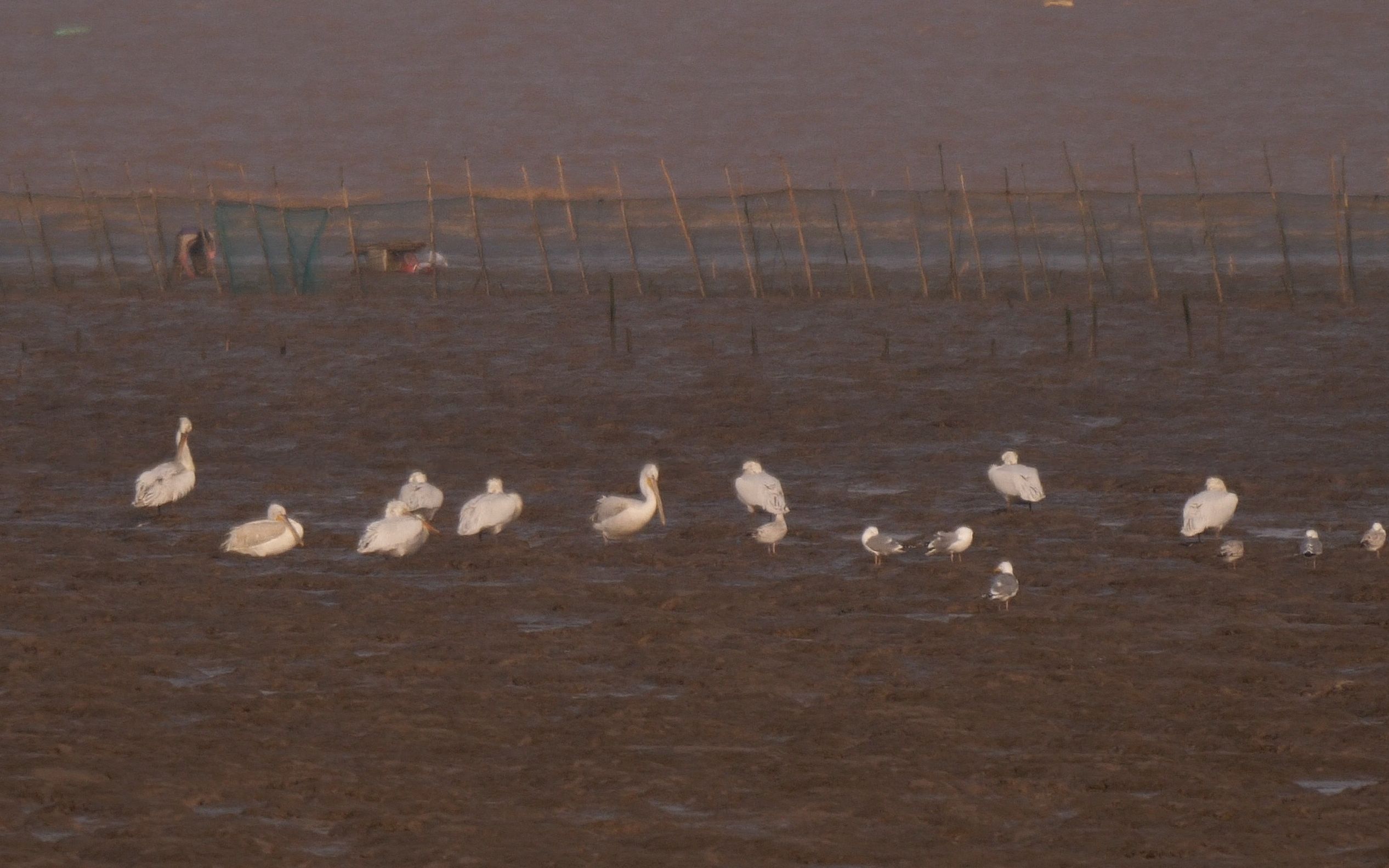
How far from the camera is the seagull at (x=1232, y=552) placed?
35.1ft

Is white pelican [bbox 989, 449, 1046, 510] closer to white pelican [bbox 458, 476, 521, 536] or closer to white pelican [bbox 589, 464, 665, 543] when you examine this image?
white pelican [bbox 589, 464, 665, 543]

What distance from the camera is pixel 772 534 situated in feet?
36.9

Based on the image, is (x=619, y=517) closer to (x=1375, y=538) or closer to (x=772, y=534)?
(x=772, y=534)

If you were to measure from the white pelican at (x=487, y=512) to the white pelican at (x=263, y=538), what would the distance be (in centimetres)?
93

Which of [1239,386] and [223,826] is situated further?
[1239,386]

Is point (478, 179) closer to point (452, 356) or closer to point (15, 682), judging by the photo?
point (452, 356)

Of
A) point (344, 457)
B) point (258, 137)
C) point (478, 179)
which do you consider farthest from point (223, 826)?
point (258, 137)

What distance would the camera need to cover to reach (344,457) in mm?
14344

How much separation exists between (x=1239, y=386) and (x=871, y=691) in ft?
29.7

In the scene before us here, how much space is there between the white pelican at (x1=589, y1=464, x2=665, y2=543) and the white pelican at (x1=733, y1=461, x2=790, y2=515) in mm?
493

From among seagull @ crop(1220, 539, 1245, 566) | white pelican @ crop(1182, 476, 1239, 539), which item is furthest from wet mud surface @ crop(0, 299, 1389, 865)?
white pelican @ crop(1182, 476, 1239, 539)

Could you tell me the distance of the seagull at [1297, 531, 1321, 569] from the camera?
10664 millimetres

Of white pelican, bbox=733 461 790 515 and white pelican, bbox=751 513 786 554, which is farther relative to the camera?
white pelican, bbox=733 461 790 515

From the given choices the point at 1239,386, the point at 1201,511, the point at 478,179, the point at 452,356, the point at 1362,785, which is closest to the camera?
the point at 1362,785
